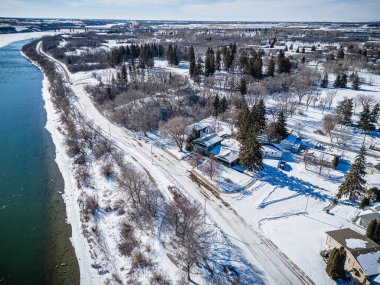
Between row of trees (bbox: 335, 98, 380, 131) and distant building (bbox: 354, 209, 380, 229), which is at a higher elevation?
row of trees (bbox: 335, 98, 380, 131)

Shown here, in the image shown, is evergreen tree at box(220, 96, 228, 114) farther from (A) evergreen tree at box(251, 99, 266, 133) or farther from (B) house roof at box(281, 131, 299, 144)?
(B) house roof at box(281, 131, 299, 144)

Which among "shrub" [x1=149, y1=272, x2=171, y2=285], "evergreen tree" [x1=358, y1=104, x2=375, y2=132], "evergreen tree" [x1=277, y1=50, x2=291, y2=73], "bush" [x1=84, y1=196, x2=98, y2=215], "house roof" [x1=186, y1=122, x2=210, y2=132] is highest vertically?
"evergreen tree" [x1=277, y1=50, x2=291, y2=73]

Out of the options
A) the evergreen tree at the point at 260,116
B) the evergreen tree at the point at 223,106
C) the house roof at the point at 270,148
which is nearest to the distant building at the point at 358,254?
the house roof at the point at 270,148

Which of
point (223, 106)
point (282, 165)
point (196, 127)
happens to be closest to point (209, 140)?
point (196, 127)

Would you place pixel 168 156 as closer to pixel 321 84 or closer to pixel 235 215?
Answer: pixel 235 215

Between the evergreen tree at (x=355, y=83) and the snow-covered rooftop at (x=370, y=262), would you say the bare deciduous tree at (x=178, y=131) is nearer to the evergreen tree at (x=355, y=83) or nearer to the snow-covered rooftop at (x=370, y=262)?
the snow-covered rooftop at (x=370, y=262)

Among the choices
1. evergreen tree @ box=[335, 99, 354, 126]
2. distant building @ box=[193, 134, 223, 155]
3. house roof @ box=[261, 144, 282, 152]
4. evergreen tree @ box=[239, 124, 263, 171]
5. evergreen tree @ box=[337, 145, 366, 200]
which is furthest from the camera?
evergreen tree @ box=[335, 99, 354, 126]

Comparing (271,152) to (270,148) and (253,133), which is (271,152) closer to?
(270,148)

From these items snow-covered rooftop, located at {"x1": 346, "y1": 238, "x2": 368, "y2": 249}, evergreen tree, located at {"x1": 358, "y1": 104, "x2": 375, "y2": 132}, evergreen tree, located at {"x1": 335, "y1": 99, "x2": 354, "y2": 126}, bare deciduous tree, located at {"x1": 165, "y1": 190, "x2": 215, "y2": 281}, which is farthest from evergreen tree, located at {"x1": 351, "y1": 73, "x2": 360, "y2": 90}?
bare deciduous tree, located at {"x1": 165, "y1": 190, "x2": 215, "y2": 281}
